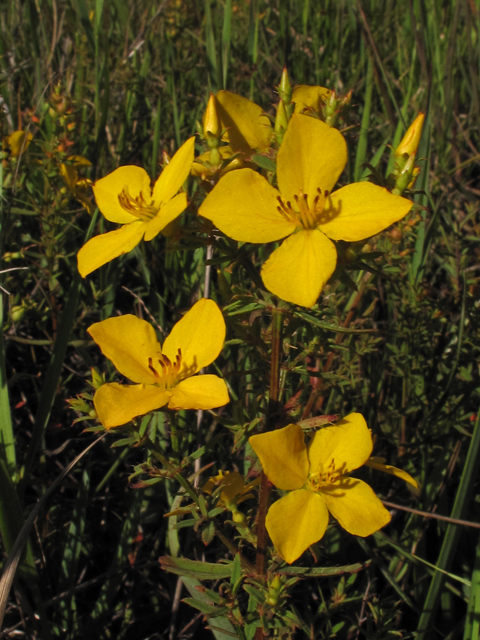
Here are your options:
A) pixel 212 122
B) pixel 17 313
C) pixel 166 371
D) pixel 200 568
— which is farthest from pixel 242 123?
pixel 17 313

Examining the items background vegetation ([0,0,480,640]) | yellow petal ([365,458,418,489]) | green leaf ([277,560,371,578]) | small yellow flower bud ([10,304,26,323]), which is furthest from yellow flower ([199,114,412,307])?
small yellow flower bud ([10,304,26,323])

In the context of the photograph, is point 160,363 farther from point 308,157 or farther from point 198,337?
point 308,157

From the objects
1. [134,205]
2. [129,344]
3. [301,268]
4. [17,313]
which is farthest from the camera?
[17,313]

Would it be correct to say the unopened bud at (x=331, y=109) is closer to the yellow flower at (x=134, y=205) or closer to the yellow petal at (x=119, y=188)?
the yellow flower at (x=134, y=205)

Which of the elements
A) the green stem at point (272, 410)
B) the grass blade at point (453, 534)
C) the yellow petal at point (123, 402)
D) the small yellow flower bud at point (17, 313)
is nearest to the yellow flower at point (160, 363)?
the yellow petal at point (123, 402)

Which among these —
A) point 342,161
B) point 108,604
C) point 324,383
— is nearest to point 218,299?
point 324,383

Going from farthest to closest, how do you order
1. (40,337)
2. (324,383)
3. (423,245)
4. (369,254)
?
(40,337) < (423,245) < (324,383) < (369,254)

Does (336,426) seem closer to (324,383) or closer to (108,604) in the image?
(324,383)
